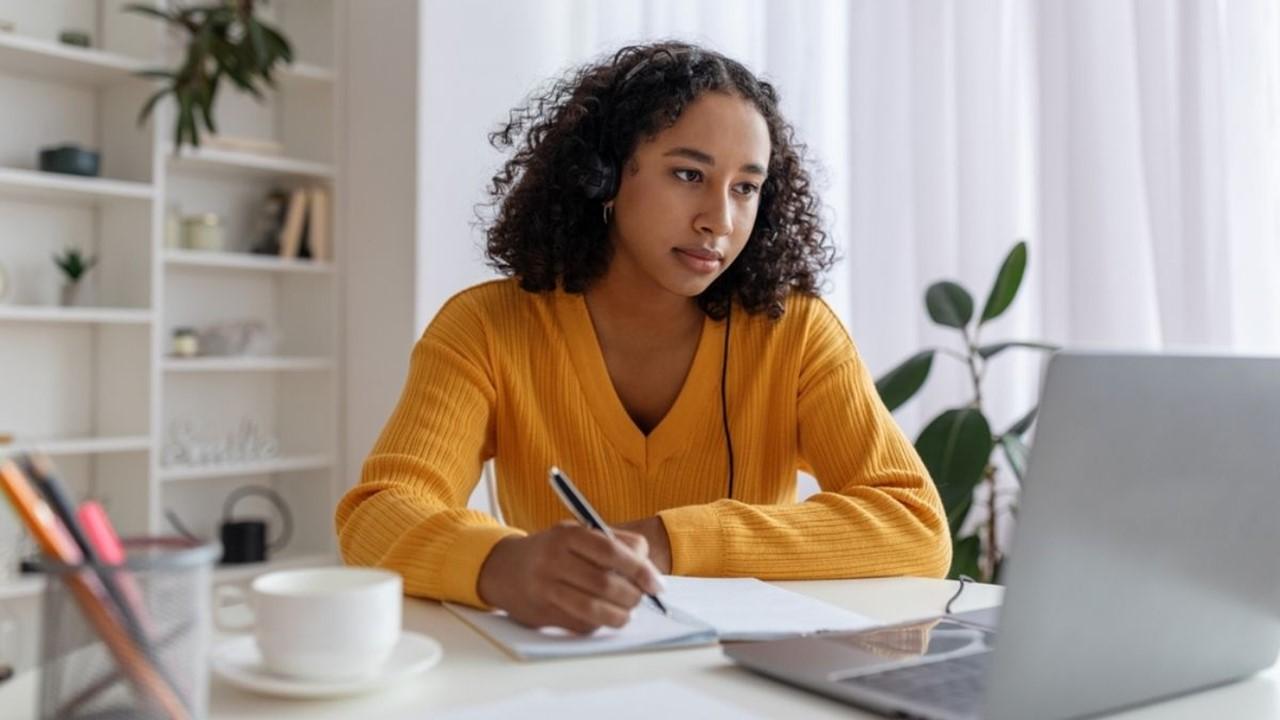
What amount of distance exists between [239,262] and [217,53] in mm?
692

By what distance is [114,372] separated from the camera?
334 centimetres

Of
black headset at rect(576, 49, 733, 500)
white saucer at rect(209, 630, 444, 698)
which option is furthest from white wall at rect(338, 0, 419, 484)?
white saucer at rect(209, 630, 444, 698)

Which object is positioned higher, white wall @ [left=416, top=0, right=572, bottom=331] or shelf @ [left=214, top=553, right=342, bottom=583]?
white wall @ [left=416, top=0, right=572, bottom=331]

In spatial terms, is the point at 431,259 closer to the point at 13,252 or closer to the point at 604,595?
the point at 13,252

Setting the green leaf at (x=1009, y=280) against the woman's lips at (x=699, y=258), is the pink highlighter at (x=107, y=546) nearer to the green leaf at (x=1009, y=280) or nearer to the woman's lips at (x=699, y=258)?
the woman's lips at (x=699, y=258)

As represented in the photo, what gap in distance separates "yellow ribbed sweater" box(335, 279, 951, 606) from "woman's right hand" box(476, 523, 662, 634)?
0.37 m

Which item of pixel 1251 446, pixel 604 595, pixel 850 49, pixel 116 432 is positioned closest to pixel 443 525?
pixel 604 595

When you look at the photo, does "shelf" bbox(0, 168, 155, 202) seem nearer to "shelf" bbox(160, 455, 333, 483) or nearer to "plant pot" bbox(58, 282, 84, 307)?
"plant pot" bbox(58, 282, 84, 307)

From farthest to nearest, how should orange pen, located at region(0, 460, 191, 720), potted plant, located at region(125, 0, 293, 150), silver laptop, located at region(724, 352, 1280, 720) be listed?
potted plant, located at region(125, 0, 293, 150) < silver laptop, located at region(724, 352, 1280, 720) < orange pen, located at region(0, 460, 191, 720)

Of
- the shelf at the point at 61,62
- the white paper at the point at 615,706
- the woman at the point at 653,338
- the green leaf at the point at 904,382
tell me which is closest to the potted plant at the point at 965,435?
the green leaf at the point at 904,382

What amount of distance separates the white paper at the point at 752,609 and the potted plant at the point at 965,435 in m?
1.14

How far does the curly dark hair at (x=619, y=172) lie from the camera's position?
1.61m

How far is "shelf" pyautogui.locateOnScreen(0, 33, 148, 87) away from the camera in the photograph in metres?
3.00

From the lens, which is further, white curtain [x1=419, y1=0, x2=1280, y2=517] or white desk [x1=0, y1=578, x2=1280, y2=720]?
white curtain [x1=419, y1=0, x2=1280, y2=517]
